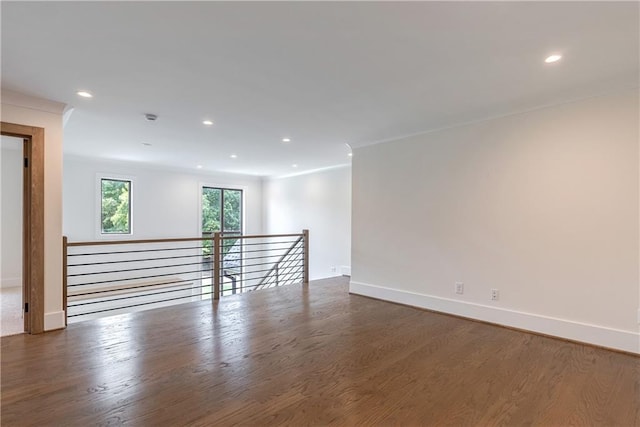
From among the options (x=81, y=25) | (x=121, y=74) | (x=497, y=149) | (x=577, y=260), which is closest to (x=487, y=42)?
(x=497, y=149)

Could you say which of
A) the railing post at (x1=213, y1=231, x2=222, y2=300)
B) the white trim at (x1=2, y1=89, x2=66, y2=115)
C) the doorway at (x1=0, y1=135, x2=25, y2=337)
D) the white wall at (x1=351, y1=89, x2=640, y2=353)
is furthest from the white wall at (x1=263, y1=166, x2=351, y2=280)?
the doorway at (x1=0, y1=135, x2=25, y2=337)

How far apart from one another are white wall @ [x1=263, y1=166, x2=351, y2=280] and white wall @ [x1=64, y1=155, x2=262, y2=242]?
1.06 meters

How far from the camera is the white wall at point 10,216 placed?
5473 millimetres

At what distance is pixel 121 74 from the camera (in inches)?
99.3

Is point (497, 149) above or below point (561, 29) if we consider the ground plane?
below

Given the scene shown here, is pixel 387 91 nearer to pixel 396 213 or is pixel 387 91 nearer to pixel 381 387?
pixel 396 213

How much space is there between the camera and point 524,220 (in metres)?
3.30

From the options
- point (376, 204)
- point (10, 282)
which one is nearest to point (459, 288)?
point (376, 204)

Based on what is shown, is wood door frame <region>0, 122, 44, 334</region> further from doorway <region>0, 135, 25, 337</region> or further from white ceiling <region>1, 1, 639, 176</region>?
doorway <region>0, 135, 25, 337</region>

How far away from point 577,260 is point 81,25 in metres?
4.26

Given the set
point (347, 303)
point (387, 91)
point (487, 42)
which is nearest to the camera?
point (487, 42)

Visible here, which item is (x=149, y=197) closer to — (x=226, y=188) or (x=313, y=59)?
(x=226, y=188)

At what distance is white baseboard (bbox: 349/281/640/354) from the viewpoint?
2762mm

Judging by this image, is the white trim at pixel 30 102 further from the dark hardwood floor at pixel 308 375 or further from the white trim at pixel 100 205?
the white trim at pixel 100 205
